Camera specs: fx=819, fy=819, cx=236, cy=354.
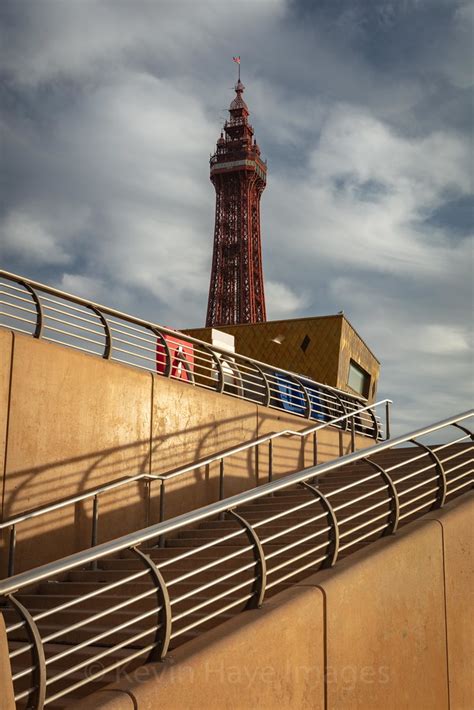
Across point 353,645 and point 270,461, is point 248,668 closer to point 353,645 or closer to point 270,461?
point 353,645

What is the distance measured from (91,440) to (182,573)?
2.40 metres

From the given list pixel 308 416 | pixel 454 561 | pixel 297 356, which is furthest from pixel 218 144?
pixel 454 561

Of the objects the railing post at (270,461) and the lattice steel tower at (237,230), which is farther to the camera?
the lattice steel tower at (237,230)

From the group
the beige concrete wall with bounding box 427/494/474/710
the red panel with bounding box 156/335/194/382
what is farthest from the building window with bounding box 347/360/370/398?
the beige concrete wall with bounding box 427/494/474/710

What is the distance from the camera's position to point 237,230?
75.0 m

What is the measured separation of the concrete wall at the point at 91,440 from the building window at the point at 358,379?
57.8ft

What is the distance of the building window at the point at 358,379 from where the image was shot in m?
28.8

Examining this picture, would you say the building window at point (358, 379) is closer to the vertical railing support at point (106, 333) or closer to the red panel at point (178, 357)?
the red panel at point (178, 357)

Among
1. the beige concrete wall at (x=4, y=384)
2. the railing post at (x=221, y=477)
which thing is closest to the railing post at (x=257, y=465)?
the railing post at (x=221, y=477)

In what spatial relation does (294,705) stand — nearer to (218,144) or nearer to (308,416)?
(308,416)

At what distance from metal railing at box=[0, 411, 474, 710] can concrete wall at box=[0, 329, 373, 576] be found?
557mm

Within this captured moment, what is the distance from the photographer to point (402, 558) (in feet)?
22.0

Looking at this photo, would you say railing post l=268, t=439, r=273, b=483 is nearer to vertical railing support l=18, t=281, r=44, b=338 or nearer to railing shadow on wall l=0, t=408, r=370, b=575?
railing shadow on wall l=0, t=408, r=370, b=575

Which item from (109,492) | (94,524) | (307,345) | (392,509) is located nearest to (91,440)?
(109,492)
